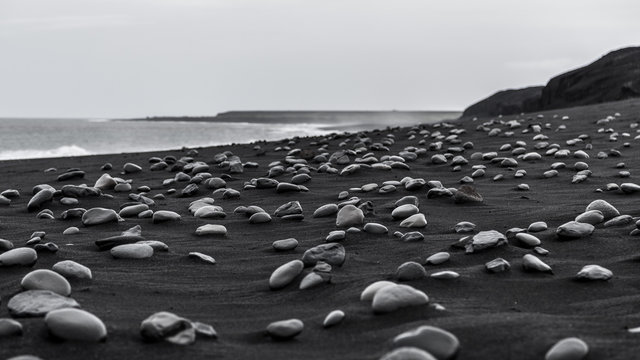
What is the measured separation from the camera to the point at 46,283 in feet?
7.32

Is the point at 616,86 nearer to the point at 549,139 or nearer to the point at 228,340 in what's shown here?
the point at 549,139

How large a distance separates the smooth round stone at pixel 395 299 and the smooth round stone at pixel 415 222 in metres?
1.49

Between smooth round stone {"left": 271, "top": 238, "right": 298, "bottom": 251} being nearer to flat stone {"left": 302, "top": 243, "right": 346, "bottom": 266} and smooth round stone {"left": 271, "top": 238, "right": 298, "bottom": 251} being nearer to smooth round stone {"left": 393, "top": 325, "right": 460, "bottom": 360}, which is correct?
flat stone {"left": 302, "top": 243, "right": 346, "bottom": 266}

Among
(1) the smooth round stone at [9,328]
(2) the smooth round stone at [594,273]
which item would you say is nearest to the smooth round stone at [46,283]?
(1) the smooth round stone at [9,328]

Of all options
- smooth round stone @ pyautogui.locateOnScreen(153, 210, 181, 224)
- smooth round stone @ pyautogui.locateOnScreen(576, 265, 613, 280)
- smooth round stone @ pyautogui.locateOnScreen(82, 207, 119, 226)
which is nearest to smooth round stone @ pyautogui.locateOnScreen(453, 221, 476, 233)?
smooth round stone @ pyautogui.locateOnScreen(576, 265, 613, 280)

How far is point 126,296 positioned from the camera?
2367 mm

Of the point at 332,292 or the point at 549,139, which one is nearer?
the point at 332,292

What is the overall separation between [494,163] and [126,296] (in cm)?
472

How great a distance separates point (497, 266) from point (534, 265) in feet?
0.47

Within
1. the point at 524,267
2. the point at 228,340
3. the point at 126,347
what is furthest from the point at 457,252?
the point at 126,347

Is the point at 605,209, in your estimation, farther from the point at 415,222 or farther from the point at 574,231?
the point at 415,222

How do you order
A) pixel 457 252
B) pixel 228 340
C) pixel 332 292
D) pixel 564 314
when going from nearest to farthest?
pixel 228 340, pixel 564 314, pixel 332 292, pixel 457 252

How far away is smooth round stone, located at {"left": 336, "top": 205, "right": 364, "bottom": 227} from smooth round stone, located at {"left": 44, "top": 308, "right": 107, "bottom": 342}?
194cm

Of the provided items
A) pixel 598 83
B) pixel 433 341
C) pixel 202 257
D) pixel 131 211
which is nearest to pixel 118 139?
pixel 598 83
